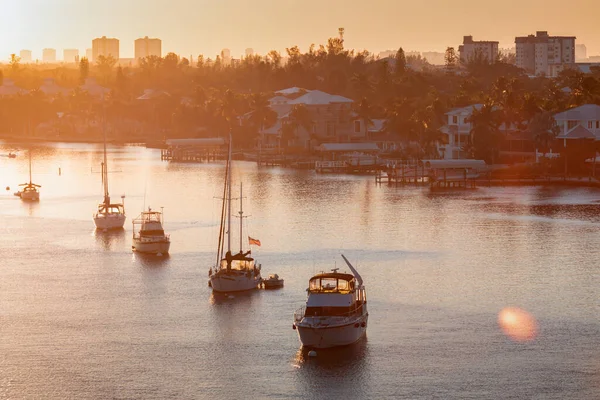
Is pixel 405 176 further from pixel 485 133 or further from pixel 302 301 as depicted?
pixel 302 301

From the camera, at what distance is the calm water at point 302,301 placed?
52.1m

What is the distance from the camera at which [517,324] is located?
202ft

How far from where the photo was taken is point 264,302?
65.8m

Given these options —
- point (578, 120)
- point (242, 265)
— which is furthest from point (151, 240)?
point (578, 120)

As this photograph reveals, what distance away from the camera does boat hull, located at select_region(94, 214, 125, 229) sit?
316 ft

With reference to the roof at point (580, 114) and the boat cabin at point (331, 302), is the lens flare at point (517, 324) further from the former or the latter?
the roof at point (580, 114)

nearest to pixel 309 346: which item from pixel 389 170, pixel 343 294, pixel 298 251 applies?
pixel 343 294

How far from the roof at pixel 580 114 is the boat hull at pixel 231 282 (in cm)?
8444

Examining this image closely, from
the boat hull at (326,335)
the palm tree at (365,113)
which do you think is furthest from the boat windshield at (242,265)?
the palm tree at (365,113)

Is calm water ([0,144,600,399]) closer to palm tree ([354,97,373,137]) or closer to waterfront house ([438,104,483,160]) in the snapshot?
waterfront house ([438,104,483,160])

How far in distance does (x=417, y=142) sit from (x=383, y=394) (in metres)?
121

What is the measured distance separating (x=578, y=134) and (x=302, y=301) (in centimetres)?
8256

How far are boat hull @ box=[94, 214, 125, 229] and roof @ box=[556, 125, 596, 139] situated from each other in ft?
212

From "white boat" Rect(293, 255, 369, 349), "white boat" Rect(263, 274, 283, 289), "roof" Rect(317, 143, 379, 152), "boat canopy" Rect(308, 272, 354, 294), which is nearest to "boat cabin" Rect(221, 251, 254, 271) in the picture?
"white boat" Rect(263, 274, 283, 289)
